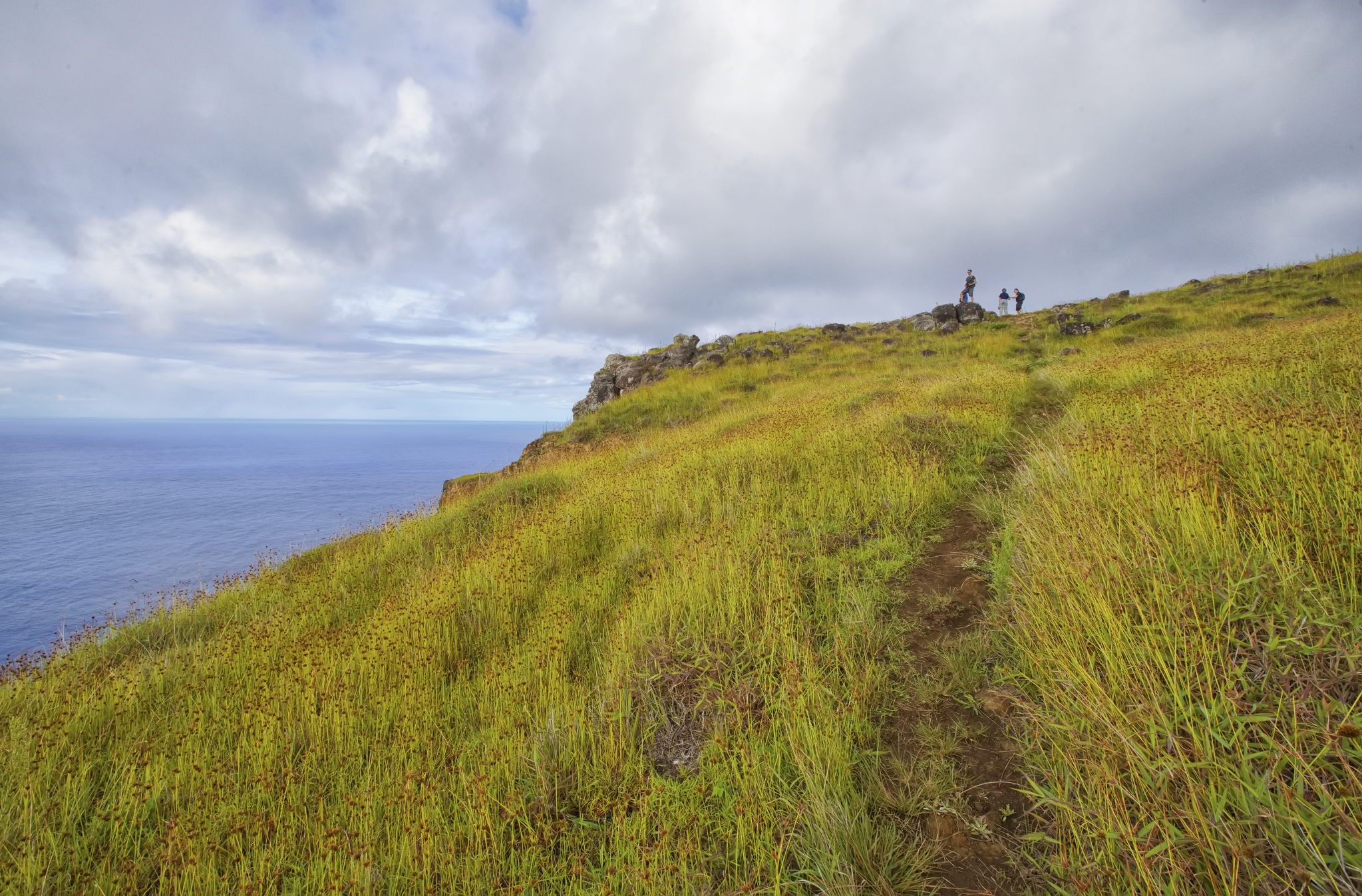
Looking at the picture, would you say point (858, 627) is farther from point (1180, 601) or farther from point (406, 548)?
point (406, 548)

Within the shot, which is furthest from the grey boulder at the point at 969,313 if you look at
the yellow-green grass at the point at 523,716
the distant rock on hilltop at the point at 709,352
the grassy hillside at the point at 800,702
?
the yellow-green grass at the point at 523,716

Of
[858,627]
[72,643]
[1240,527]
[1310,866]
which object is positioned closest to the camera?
[1310,866]

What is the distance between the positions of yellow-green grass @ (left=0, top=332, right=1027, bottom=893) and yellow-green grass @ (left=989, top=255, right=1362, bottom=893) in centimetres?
81

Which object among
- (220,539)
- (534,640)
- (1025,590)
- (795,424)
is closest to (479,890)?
(534,640)

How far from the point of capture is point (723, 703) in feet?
10.6

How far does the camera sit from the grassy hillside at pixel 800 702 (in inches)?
78.4

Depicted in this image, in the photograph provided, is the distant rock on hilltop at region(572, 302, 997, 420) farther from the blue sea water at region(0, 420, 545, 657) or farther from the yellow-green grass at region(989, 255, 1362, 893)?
the yellow-green grass at region(989, 255, 1362, 893)

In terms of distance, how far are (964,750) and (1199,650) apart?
1.13 m

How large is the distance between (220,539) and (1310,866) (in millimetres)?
51981

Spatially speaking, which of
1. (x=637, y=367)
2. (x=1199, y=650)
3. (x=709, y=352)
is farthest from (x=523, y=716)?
(x=709, y=352)

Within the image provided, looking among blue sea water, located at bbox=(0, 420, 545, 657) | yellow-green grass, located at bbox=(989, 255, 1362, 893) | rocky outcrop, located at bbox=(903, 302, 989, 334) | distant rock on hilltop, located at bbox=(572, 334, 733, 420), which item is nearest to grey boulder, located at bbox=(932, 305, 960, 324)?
rocky outcrop, located at bbox=(903, 302, 989, 334)

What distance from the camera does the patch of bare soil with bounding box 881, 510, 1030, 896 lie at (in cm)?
212

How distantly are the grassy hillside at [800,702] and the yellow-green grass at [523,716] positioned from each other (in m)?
0.03

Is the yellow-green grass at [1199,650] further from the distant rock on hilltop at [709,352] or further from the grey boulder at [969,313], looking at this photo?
the grey boulder at [969,313]
